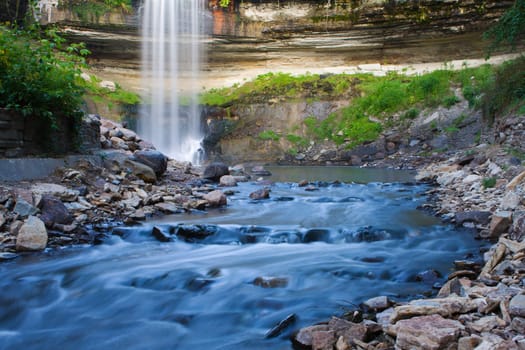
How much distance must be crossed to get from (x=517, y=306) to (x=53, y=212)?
5.44m

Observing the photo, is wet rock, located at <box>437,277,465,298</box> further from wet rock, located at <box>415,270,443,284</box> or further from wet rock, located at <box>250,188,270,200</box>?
wet rock, located at <box>250,188,270,200</box>

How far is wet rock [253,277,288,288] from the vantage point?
14.4 feet

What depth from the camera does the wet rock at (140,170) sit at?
9.26 m

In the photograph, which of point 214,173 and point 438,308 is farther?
point 214,173

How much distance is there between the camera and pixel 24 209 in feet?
18.8

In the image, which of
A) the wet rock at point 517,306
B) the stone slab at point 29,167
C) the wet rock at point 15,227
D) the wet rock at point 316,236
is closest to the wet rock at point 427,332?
the wet rock at point 517,306

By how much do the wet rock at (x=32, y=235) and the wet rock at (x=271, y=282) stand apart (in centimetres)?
276

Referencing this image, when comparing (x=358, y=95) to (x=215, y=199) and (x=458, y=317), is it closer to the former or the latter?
(x=215, y=199)

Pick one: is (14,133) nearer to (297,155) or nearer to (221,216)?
(221,216)

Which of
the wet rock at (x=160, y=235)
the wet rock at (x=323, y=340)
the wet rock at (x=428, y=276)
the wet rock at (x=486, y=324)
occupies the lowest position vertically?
the wet rock at (x=160, y=235)

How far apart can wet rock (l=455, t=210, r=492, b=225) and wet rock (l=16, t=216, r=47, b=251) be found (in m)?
5.59

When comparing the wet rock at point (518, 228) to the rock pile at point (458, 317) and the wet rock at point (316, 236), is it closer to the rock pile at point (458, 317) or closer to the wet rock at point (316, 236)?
the rock pile at point (458, 317)

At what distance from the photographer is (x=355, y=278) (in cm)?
456

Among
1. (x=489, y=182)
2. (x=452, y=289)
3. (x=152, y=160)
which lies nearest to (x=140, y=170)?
(x=152, y=160)
